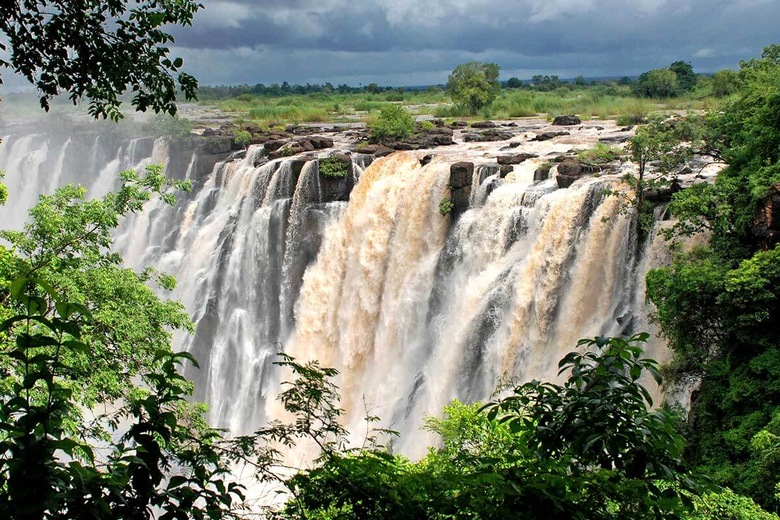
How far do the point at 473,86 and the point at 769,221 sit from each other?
30754 millimetres

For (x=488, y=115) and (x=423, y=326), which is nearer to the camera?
(x=423, y=326)

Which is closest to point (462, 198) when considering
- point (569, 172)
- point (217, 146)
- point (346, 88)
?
point (569, 172)

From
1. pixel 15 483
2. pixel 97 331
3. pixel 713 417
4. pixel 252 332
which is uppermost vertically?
pixel 15 483

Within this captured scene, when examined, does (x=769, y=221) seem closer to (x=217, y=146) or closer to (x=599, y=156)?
(x=599, y=156)

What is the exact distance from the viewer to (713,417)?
39.8 ft

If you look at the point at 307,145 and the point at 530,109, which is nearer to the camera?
the point at 307,145

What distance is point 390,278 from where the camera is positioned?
69.8 feet

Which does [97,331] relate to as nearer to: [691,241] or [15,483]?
[15,483]

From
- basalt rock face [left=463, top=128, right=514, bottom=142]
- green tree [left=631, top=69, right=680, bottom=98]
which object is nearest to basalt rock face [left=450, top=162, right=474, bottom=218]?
basalt rock face [left=463, top=128, right=514, bottom=142]

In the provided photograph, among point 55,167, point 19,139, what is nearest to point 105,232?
point 55,167

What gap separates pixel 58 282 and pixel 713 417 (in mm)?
10705

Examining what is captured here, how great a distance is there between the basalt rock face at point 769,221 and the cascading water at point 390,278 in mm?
2148

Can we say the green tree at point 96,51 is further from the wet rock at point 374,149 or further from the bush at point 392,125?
the bush at point 392,125

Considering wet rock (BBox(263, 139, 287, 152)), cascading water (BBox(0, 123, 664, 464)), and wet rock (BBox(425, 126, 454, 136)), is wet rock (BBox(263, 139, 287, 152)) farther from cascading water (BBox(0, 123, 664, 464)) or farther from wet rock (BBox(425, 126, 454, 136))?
wet rock (BBox(425, 126, 454, 136))
